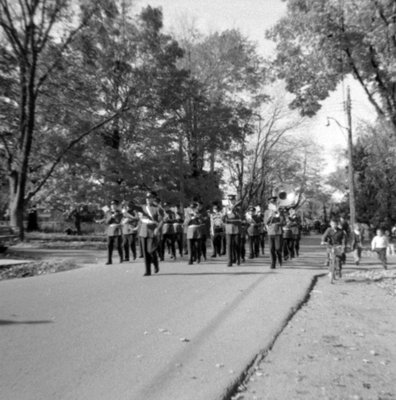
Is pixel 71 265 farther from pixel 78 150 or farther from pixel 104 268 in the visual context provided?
pixel 78 150

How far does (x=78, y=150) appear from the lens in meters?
22.3

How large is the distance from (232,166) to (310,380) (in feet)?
118

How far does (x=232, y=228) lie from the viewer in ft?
42.4

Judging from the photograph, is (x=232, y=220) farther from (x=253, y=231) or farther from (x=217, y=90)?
(x=217, y=90)

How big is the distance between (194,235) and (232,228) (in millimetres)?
1555

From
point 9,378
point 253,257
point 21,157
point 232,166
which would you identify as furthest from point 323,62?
point 232,166

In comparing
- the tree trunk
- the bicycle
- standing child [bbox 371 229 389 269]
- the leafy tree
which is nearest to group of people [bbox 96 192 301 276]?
the bicycle

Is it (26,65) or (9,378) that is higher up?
(26,65)

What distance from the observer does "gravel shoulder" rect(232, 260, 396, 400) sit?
3.76 metres

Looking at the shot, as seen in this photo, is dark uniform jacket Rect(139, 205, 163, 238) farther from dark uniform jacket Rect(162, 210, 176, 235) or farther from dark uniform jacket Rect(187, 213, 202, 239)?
dark uniform jacket Rect(162, 210, 176, 235)

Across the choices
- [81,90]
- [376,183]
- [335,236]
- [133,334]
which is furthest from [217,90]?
[133,334]


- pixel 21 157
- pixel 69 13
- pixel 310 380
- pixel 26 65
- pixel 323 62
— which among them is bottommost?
pixel 310 380

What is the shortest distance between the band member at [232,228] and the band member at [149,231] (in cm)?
267

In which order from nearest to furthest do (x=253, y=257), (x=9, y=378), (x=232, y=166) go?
(x=9, y=378) → (x=253, y=257) → (x=232, y=166)
